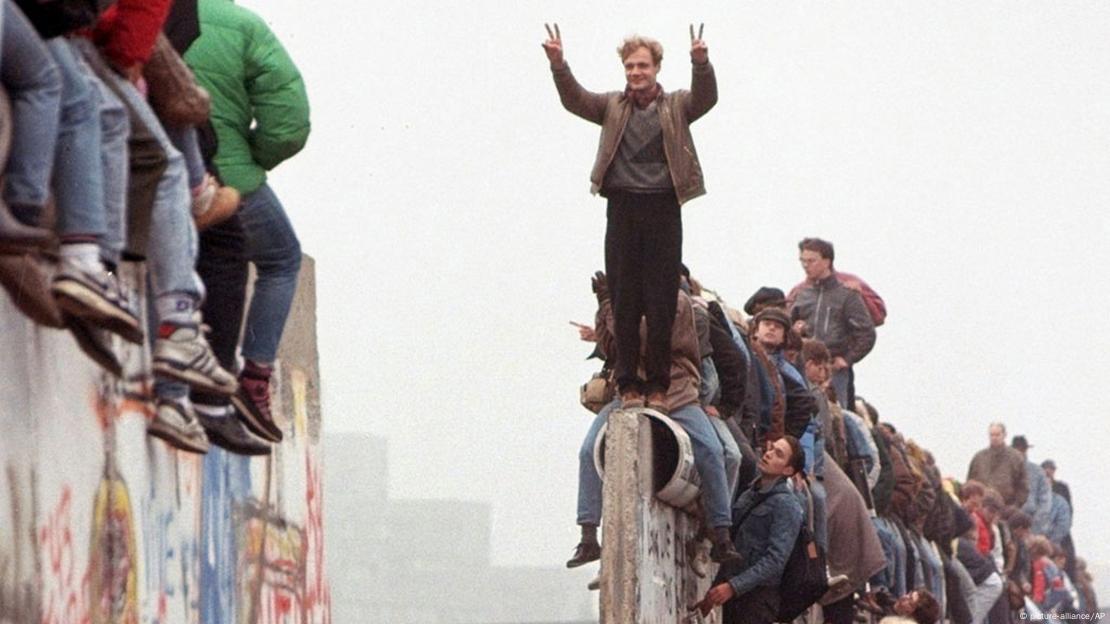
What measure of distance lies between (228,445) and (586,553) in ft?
16.9

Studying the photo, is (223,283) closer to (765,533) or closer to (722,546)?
(722,546)

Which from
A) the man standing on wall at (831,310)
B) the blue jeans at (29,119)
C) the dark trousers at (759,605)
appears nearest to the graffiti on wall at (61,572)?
the blue jeans at (29,119)

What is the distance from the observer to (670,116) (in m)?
15.7

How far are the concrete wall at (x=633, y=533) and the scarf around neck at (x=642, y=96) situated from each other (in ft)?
5.26

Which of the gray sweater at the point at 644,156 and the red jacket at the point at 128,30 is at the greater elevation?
the gray sweater at the point at 644,156

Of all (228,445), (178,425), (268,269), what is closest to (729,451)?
(268,269)

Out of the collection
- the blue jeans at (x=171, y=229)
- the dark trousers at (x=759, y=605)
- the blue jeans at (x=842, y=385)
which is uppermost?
the blue jeans at (x=842, y=385)

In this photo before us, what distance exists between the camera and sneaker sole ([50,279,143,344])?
855cm

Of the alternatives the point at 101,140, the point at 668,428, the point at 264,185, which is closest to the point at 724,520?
the point at 668,428

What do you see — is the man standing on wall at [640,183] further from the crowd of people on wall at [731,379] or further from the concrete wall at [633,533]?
the concrete wall at [633,533]

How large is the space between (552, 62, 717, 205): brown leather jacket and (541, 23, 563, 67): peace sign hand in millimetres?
70

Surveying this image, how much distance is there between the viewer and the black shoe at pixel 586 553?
15656 millimetres

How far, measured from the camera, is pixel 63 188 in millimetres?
8711

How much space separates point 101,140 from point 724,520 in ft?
26.7
